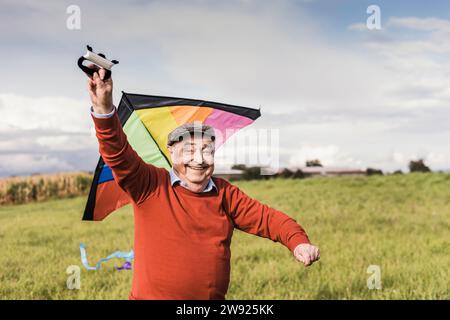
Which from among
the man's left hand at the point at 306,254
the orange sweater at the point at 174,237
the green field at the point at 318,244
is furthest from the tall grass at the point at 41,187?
the man's left hand at the point at 306,254

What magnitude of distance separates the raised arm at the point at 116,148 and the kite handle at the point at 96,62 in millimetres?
25

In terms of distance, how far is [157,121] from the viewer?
3.38 meters

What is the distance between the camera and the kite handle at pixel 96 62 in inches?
89.7

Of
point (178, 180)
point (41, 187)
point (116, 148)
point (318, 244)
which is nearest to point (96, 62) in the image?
point (116, 148)

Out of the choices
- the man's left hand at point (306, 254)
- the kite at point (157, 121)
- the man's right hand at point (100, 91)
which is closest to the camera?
the man's right hand at point (100, 91)

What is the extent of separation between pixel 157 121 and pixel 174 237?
2.67ft

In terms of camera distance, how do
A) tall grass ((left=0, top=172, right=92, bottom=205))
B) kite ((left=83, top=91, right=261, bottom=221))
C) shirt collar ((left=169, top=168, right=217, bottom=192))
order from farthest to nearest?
1. tall grass ((left=0, top=172, right=92, bottom=205))
2. kite ((left=83, top=91, right=261, bottom=221))
3. shirt collar ((left=169, top=168, right=217, bottom=192))

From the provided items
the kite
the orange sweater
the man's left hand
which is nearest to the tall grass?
the kite

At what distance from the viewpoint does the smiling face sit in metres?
2.94

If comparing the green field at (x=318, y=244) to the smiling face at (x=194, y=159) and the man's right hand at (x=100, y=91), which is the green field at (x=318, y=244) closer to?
the smiling face at (x=194, y=159)

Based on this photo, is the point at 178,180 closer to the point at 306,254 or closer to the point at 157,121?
the point at 157,121

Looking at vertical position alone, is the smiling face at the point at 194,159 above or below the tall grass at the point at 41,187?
below

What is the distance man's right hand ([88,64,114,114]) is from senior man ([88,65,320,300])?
0.35 m

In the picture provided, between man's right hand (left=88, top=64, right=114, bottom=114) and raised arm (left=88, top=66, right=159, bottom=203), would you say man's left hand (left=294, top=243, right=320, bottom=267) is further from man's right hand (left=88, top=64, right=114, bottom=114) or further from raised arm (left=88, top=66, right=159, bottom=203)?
man's right hand (left=88, top=64, right=114, bottom=114)
